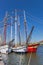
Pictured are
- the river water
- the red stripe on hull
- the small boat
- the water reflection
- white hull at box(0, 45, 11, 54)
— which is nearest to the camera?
the water reflection

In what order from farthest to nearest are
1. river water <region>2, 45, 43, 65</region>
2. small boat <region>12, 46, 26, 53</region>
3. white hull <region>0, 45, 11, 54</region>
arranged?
small boat <region>12, 46, 26, 53</region>, white hull <region>0, 45, 11, 54</region>, river water <region>2, 45, 43, 65</region>

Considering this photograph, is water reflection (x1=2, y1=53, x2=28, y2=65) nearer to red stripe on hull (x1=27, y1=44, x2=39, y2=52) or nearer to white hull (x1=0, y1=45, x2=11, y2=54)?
white hull (x1=0, y1=45, x2=11, y2=54)

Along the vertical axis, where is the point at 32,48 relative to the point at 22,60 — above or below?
above

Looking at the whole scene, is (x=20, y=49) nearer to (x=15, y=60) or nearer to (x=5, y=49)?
(x=5, y=49)

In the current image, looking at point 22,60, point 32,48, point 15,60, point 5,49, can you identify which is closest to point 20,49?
point 5,49

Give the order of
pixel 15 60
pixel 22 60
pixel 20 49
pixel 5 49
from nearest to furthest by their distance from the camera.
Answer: pixel 22 60 < pixel 15 60 < pixel 20 49 < pixel 5 49

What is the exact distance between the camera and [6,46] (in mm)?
81812

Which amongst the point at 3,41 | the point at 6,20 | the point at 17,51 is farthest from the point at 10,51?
the point at 6,20

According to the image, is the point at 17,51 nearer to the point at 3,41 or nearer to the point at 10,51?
the point at 10,51

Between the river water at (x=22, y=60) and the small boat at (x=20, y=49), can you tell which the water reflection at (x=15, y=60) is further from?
the small boat at (x=20, y=49)

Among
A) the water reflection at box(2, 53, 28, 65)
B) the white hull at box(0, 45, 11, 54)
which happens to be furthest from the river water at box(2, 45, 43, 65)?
the white hull at box(0, 45, 11, 54)

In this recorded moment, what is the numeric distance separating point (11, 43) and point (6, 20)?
10012 millimetres

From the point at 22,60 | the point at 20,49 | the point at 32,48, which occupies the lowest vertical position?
the point at 22,60

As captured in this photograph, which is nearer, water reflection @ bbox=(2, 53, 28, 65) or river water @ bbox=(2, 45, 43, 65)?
water reflection @ bbox=(2, 53, 28, 65)
